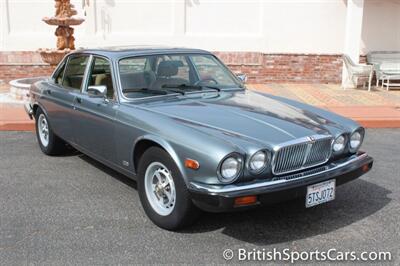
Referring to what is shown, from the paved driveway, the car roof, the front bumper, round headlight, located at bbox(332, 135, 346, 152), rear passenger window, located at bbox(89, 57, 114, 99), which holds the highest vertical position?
the car roof

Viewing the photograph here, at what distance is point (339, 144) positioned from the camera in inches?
161

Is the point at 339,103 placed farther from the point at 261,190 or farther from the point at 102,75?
the point at 261,190

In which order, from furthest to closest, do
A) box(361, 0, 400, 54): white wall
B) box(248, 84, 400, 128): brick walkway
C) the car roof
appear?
box(361, 0, 400, 54): white wall < box(248, 84, 400, 128): brick walkway < the car roof

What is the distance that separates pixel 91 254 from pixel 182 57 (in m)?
2.43

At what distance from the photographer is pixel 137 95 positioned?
4586 mm

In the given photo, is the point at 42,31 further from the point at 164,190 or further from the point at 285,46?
the point at 164,190

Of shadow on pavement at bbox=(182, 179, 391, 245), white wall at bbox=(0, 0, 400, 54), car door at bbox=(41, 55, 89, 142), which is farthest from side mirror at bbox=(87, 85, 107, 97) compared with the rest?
white wall at bbox=(0, 0, 400, 54)

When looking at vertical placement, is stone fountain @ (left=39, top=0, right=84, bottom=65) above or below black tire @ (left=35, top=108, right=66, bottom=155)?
above

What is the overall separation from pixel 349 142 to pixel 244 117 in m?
0.96

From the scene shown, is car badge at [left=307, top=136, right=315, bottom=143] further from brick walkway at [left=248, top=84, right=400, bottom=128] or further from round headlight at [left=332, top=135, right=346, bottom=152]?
brick walkway at [left=248, top=84, right=400, bottom=128]

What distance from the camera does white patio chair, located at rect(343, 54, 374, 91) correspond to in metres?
12.6

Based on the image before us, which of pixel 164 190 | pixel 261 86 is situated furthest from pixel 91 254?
pixel 261 86

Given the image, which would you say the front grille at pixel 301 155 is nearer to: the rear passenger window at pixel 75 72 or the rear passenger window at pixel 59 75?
the rear passenger window at pixel 75 72

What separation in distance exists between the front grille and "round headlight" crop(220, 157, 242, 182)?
306mm
